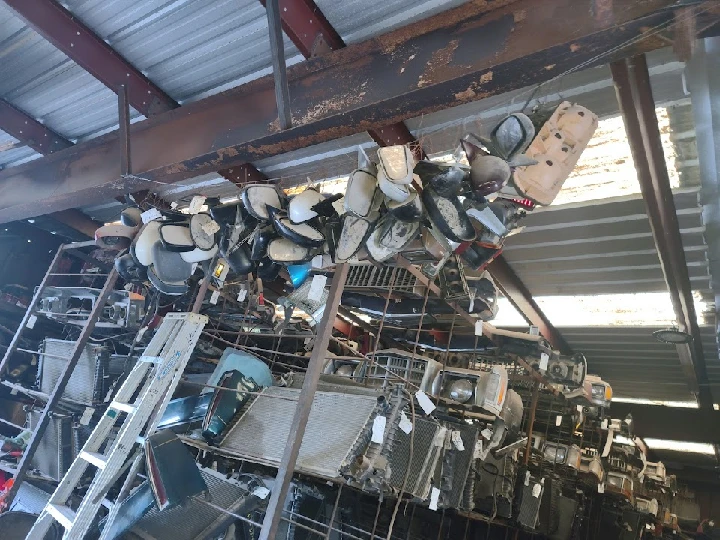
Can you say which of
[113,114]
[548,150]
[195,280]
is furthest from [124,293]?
[548,150]

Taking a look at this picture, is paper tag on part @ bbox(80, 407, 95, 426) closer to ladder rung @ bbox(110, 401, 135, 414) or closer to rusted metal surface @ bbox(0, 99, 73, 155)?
ladder rung @ bbox(110, 401, 135, 414)

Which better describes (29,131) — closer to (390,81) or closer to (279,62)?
(279,62)

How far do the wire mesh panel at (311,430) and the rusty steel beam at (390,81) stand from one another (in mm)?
1719

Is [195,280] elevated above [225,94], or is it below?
below

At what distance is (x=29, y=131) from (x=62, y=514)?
11.0ft

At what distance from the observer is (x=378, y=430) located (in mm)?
3012

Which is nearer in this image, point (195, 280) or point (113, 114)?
point (113, 114)

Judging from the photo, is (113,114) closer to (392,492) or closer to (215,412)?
(215,412)

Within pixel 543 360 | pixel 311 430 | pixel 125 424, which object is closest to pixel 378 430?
pixel 311 430

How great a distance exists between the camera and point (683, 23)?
164cm

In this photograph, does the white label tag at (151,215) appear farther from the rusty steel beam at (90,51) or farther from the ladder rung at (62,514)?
the ladder rung at (62,514)

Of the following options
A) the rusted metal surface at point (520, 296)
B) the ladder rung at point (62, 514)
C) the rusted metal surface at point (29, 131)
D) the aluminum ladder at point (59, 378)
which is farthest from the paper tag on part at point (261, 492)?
the rusted metal surface at point (29, 131)

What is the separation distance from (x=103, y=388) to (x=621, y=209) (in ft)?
17.6

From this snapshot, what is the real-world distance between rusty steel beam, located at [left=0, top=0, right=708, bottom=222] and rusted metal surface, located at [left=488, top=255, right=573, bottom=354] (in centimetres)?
292
